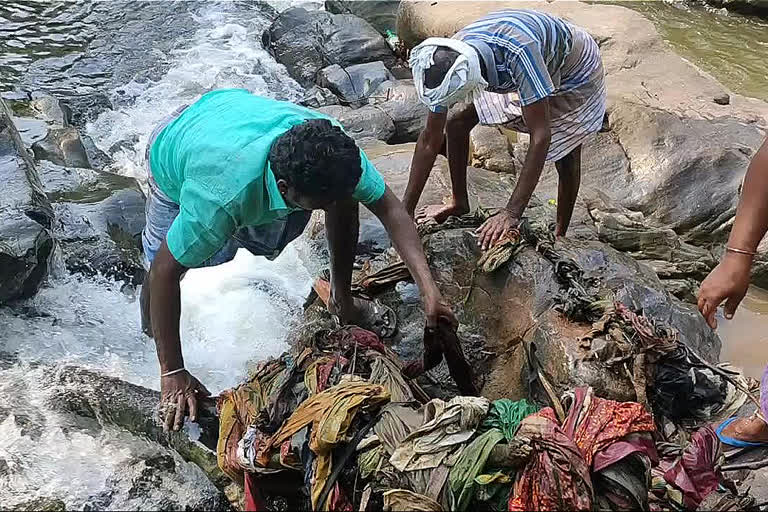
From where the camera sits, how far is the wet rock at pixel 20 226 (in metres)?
3.88

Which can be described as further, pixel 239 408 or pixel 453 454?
pixel 239 408

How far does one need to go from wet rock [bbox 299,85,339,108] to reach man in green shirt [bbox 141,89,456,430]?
182 inches

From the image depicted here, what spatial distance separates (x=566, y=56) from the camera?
377cm

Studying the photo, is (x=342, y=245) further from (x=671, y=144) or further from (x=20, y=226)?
(x=671, y=144)

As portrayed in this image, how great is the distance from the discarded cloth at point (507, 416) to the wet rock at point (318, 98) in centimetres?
580

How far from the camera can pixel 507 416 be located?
212 centimetres

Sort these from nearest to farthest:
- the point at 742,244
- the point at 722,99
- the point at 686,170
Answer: the point at 742,244 → the point at 686,170 → the point at 722,99

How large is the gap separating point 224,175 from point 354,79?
574 cm

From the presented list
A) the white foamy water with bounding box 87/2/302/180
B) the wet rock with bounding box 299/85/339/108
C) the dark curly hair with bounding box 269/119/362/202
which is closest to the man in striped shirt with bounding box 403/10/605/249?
the dark curly hair with bounding box 269/119/362/202

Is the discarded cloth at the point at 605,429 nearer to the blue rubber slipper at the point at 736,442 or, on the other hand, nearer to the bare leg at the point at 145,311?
the blue rubber slipper at the point at 736,442

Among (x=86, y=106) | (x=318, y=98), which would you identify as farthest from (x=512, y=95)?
(x=86, y=106)

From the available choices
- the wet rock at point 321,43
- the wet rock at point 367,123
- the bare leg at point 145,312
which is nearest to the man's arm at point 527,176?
the bare leg at point 145,312

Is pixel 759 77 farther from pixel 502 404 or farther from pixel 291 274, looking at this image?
pixel 502 404

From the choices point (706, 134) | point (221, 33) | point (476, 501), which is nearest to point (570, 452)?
point (476, 501)
